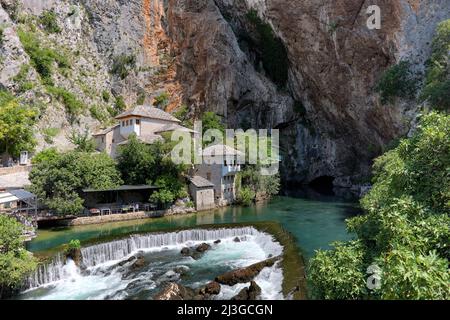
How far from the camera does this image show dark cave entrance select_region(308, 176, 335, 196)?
161 ft

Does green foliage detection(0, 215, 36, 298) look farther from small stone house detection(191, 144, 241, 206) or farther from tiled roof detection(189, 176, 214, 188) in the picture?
small stone house detection(191, 144, 241, 206)

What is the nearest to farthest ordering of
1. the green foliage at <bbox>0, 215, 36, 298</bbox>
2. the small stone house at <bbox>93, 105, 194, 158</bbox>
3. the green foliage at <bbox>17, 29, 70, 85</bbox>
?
the green foliage at <bbox>0, 215, 36, 298</bbox> → the small stone house at <bbox>93, 105, 194, 158</bbox> → the green foliage at <bbox>17, 29, 70, 85</bbox>

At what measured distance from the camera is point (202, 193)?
105 feet

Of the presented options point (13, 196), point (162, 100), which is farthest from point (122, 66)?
point (13, 196)

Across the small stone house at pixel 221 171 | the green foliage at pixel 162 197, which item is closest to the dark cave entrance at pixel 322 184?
the small stone house at pixel 221 171

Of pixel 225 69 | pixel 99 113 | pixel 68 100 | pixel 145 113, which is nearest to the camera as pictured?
pixel 145 113

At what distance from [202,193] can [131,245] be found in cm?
1235

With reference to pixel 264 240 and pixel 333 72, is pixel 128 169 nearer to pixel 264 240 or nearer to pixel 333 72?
pixel 264 240

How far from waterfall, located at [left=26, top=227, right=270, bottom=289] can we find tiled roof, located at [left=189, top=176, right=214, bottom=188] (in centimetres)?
957

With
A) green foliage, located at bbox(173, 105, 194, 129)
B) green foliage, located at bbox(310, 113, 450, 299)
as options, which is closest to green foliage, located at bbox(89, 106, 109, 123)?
green foliage, located at bbox(173, 105, 194, 129)

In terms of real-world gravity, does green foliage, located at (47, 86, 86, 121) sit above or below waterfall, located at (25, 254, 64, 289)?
above

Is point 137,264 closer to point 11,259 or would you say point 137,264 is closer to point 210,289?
point 210,289

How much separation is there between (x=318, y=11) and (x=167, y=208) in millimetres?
28383

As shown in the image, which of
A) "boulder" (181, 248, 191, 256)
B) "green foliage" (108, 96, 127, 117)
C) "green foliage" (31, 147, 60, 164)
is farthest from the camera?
"green foliage" (108, 96, 127, 117)
